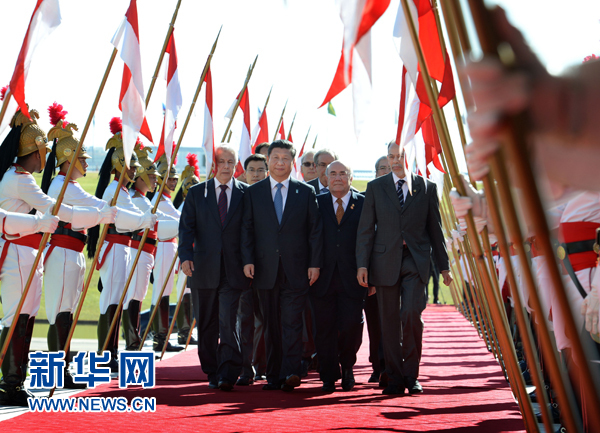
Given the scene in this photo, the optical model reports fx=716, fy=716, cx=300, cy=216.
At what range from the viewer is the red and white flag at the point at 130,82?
598 cm

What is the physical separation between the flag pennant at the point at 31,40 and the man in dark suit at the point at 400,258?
2779 mm

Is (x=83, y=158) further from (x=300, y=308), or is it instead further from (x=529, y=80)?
(x=529, y=80)

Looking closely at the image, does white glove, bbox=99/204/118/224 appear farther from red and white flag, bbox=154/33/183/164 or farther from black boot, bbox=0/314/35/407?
red and white flag, bbox=154/33/183/164

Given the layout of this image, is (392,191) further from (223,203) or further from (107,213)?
(107,213)

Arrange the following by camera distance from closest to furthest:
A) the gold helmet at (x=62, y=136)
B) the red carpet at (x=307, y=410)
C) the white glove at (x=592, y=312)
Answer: the white glove at (x=592, y=312), the red carpet at (x=307, y=410), the gold helmet at (x=62, y=136)

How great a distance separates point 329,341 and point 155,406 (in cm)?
174

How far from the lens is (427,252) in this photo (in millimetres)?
5859

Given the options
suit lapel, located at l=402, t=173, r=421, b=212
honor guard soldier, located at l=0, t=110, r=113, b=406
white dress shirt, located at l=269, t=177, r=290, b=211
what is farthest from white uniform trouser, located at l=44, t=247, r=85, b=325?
suit lapel, located at l=402, t=173, r=421, b=212

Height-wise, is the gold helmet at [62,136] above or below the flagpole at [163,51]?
below

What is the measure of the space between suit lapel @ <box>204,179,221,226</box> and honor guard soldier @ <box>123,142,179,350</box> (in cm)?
217

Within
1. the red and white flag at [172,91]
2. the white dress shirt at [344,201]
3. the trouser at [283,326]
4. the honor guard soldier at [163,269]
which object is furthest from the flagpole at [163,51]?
the honor guard soldier at [163,269]

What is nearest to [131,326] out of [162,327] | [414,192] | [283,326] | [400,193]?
[162,327]

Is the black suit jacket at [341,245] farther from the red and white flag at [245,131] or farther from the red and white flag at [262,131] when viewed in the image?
the red and white flag at [262,131]

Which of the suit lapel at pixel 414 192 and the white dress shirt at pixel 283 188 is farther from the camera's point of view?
the white dress shirt at pixel 283 188
